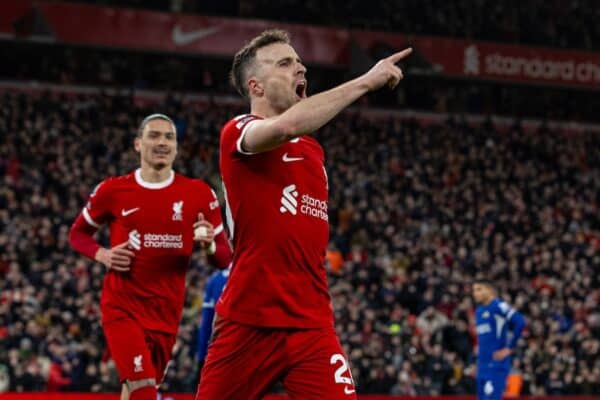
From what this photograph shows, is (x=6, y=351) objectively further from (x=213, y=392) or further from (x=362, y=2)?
(x=362, y=2)

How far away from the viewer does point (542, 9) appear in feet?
117

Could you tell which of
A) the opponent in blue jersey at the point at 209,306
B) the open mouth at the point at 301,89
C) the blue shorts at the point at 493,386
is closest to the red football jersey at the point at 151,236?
the open mouth at the point at 301,89

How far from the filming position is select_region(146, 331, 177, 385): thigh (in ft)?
25.4

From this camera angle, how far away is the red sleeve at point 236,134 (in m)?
4.84

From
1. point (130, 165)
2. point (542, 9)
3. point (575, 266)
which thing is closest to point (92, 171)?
point (130, 165)

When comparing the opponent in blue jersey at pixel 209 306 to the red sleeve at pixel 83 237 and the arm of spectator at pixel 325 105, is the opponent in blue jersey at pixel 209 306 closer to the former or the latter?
the red sleeve at pixel 83 237

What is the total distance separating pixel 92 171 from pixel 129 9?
830 cm

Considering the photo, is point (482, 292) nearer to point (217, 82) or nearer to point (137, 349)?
point (137, 349)

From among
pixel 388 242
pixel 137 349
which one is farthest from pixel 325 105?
pixel 388 242

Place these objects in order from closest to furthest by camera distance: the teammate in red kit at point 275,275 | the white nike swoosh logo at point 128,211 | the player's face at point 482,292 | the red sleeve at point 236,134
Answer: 1. the red sleeve at point 236,134
2. the teammate in red kit at point 275,275
3. the white nike swoosh logo at point 128,211
4. the player's face at point 482,292

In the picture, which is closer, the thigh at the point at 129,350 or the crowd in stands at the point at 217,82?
the thigh at the point at 129,350

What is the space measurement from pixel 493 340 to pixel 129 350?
25.9ft

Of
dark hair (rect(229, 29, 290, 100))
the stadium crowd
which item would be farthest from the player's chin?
the stadium crowd

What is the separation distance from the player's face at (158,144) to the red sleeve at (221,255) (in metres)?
0.69
